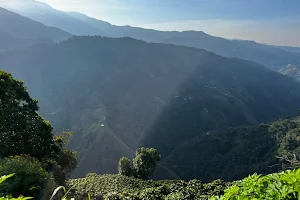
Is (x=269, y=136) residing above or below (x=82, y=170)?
above

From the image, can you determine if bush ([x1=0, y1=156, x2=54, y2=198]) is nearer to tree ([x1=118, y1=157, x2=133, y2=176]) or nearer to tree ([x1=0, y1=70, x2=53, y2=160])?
tree ([x1=0, y1=70, x2=53, y2=160])

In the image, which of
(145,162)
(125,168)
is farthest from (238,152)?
(145,162)

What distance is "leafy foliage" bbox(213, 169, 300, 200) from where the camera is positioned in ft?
9.08

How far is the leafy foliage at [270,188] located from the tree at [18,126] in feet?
76.0

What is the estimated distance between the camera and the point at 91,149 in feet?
411

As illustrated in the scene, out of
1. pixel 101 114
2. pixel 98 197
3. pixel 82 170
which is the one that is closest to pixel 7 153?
pixel 98 197

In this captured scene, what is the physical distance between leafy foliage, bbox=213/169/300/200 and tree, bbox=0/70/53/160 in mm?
23169

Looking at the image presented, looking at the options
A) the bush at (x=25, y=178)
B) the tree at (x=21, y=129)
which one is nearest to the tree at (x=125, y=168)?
the tree at (x=21, y=129)

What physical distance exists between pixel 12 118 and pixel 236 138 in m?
122

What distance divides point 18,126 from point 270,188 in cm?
2478

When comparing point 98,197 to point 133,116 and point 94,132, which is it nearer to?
point 94,132

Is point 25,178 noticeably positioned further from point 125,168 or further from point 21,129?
point 125,168

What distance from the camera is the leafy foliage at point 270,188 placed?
109 inches

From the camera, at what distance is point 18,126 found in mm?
24438
